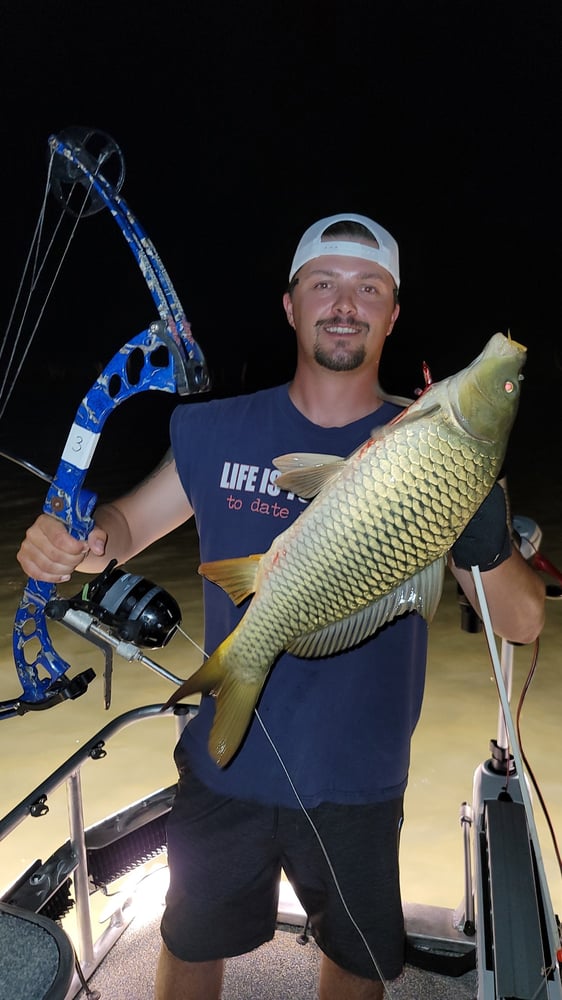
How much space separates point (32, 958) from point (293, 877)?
2.98ft

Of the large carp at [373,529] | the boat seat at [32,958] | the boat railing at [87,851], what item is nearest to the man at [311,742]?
the boat railing at [87,851]

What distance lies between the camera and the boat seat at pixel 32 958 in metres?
1.32

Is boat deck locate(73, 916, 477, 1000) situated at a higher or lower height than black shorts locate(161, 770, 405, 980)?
lower

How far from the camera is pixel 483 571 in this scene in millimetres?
1709

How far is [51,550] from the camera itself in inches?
73.8

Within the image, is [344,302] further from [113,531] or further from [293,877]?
[293,877]

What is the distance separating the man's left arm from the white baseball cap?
94cm

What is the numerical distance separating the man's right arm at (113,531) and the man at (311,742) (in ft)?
0.09

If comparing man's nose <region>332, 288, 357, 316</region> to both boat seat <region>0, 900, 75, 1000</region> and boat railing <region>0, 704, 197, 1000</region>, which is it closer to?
boat railing <region>0, 704, 197, 1000</region>

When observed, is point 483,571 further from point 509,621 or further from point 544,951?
point 544,951

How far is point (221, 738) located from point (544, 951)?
0.85 metres

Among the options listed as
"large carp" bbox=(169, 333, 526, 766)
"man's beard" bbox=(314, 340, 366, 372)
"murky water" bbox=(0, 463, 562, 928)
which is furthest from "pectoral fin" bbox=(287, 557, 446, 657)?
"murky water" bbox=(0, 463, 562, 928)

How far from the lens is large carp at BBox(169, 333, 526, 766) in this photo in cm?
129

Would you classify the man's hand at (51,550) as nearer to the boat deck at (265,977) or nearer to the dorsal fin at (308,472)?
the dorsal fin at (308,472)
